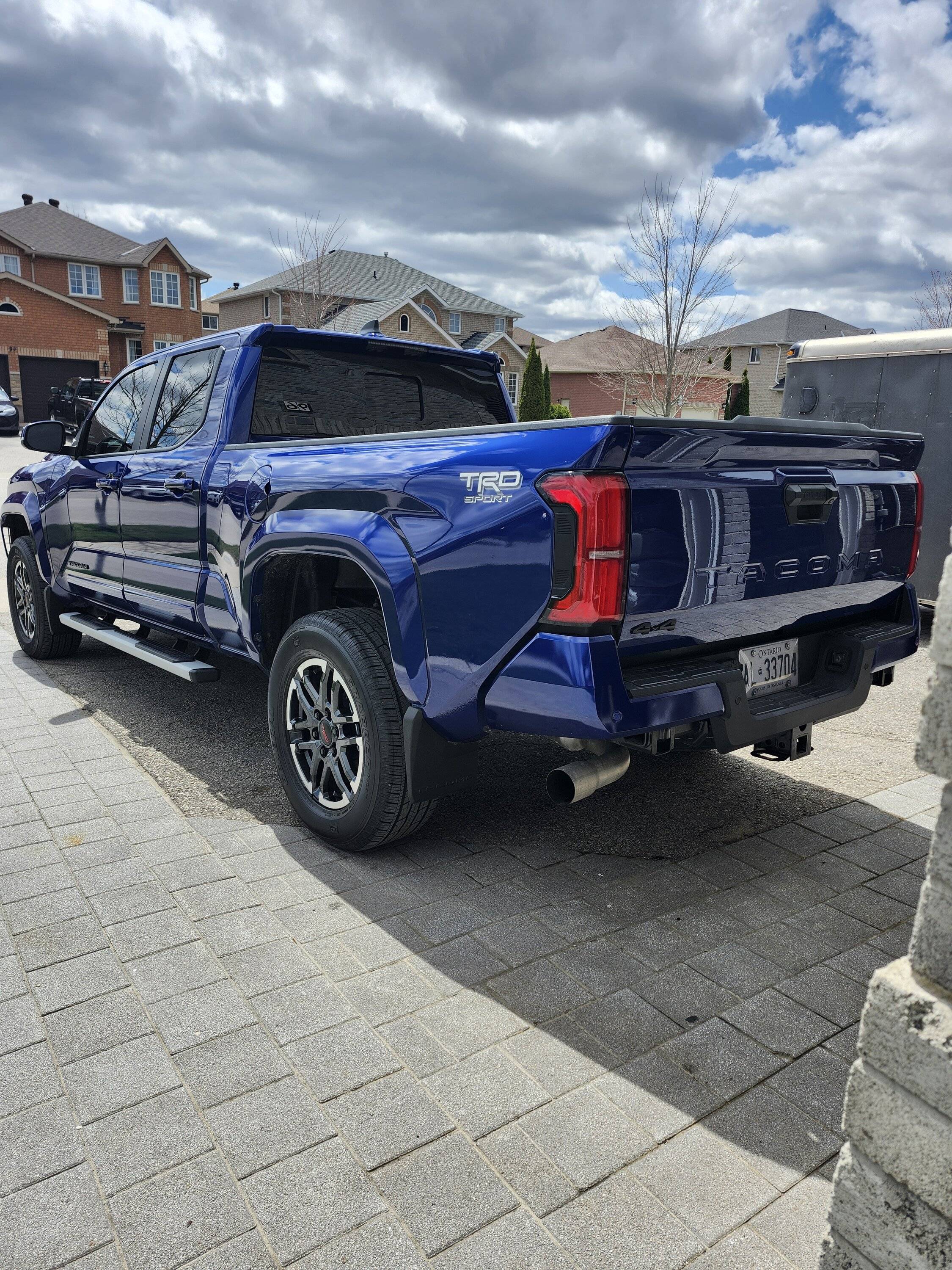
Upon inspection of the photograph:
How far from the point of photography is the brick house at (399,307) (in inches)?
1809

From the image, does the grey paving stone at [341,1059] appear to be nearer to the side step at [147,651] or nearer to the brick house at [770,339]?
the side step at [147,651]

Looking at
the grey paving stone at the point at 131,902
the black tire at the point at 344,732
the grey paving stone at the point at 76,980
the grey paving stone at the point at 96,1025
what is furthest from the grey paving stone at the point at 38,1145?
the black tire at the point at 344,732

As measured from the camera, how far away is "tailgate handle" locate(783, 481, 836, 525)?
310 cm

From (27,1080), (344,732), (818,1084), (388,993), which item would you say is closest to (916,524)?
(818,1084)

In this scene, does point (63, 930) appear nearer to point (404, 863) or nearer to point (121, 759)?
point (404, 863)

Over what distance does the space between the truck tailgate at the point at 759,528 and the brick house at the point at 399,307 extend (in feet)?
126

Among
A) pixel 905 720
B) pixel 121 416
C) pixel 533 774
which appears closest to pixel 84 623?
pixel 121 416

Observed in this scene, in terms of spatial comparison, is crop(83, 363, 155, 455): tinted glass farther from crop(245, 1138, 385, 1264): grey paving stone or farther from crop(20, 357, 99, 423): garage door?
crop(20, 357, 99, 423): garage door

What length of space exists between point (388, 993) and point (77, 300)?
52.6 m

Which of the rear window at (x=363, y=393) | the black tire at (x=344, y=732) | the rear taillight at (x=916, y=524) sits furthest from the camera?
the rear window at (x=363, y=393)

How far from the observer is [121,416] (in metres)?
5.79

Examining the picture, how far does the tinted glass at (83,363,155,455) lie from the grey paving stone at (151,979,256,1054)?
3829 mm

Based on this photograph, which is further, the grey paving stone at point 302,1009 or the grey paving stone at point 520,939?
the grey paving stone at point 520,939

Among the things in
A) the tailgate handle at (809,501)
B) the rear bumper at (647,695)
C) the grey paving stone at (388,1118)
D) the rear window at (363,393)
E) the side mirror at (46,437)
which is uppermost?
the rear window at (363,393)
